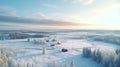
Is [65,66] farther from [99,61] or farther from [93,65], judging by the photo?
[99,61]

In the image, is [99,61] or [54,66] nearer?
[54,66]

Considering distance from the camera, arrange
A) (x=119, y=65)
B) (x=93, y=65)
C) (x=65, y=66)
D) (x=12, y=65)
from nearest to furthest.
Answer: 1. (x=12, y=65)
2. (x=65, y=66)
3. (x=119, y=65)
4. (x=93, y=65)

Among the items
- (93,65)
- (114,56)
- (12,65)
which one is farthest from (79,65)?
(12,65)

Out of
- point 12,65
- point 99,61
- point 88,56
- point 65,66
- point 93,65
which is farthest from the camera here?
point 88,56

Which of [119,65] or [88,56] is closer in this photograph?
[119,65]

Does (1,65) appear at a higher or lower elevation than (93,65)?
higher

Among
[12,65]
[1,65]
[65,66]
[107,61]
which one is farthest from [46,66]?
[107,61]

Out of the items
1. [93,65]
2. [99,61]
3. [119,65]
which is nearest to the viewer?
[119,65]

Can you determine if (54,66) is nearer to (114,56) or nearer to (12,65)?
(12,65)

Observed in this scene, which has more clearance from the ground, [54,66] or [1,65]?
[1,65]
